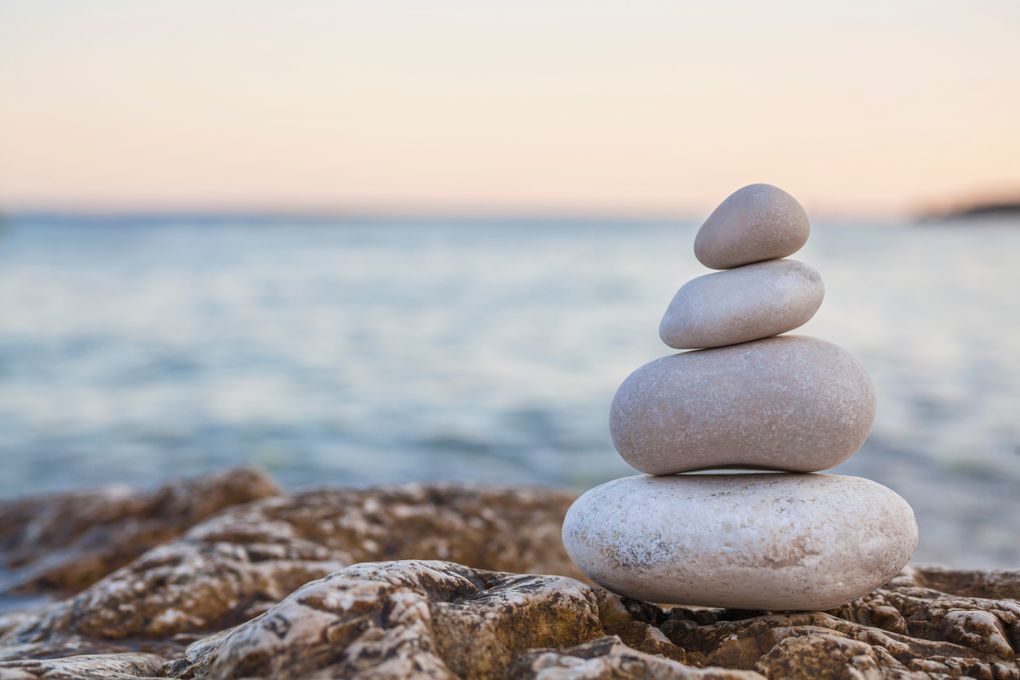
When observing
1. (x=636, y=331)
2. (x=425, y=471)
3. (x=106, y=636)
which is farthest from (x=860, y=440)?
(x=636, y=331)

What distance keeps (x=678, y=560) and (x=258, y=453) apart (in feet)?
29.3

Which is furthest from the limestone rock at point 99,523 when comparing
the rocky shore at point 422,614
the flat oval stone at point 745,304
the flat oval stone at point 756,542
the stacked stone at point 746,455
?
the flat oval stone at point 745,304

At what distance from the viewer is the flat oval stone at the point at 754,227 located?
131 inches

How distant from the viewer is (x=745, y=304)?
3287mm

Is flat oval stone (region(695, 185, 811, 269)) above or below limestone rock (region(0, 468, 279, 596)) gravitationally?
above

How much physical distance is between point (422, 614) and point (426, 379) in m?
13.5

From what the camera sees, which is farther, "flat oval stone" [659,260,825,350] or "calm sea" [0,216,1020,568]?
"calm sea" [0,216,1020,568]

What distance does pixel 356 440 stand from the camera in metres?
11.8

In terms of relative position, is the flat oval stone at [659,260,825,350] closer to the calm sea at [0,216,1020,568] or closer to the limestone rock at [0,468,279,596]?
the limestone rock at [0,468,279,596]

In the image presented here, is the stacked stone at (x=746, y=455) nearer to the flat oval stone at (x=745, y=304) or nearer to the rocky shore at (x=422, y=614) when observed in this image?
the flat oval stone at (x=745, y=304)

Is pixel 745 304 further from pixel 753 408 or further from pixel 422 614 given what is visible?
pixel 422 614

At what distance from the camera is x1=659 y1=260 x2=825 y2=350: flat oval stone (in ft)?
10.8

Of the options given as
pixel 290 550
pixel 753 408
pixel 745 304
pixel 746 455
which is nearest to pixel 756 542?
pixel 746 455

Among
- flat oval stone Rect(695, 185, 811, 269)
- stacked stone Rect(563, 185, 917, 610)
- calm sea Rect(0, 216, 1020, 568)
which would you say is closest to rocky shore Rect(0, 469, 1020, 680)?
stacked stone Rect(563, 185, 917, 610)
